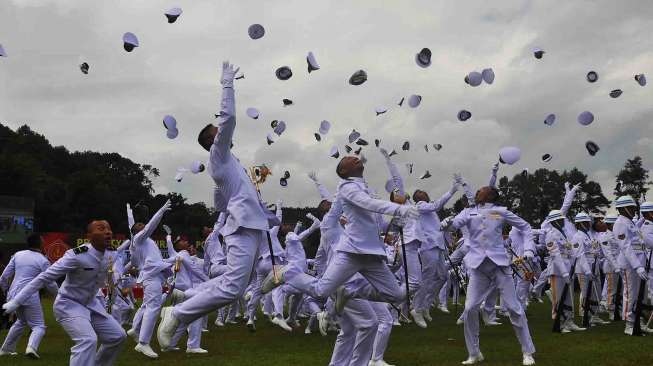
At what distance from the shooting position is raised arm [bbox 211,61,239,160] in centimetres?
798

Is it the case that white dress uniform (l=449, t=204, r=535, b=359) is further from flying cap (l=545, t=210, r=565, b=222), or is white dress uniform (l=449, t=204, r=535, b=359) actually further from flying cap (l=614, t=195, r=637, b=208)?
flying cap (l=545, t=210, r=565, b=222)

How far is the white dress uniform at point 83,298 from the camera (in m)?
8.33

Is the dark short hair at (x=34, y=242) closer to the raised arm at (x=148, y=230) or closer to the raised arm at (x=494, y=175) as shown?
the raised arm at (x=148, y=230)

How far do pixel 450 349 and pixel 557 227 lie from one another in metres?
4.84

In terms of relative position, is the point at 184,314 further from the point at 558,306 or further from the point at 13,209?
the point at 13,209

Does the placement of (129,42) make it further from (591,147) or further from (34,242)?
(591,147)

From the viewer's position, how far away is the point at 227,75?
806 centimetres

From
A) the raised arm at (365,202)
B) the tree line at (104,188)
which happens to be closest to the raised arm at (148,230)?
the raised arm at (365,202)

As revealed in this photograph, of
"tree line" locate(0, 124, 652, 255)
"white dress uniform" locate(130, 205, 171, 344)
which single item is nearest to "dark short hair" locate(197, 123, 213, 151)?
"white dress uniform" locate(130, 205, 171, 344)

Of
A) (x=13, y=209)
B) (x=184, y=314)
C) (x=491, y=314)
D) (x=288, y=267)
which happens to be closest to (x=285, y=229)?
(x=491, y=314)

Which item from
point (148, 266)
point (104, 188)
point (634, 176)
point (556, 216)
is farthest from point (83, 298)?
point (634, 176)

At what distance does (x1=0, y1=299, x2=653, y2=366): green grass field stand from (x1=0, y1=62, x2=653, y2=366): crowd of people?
468 mm

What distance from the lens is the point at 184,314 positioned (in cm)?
800

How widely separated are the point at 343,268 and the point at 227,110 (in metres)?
2.31
